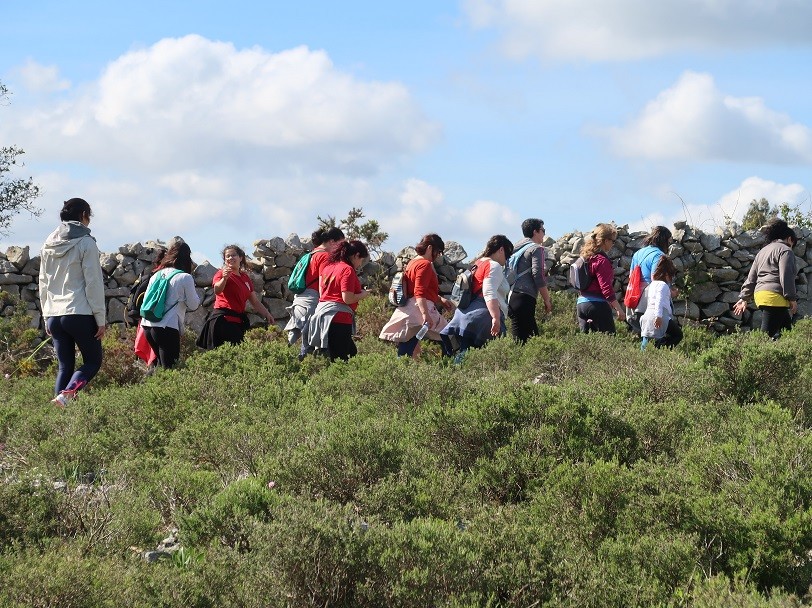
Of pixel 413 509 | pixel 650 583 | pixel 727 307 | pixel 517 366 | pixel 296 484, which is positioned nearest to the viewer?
pixel 650 583

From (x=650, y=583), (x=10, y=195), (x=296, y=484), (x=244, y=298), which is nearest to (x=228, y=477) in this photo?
(x=296, y=484)

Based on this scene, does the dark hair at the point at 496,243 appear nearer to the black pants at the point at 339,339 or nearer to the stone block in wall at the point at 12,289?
the black pants at the point at 339,339

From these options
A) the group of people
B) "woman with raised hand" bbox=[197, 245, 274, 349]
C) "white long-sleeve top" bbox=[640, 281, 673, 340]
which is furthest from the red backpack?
"woman with raised hand" bbox=[197, 245, 274, 349]

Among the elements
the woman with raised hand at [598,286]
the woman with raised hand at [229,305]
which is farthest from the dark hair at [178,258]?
the woman with raised hand at [598,286]

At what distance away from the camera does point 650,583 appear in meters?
4.53

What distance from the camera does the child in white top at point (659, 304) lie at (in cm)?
1090

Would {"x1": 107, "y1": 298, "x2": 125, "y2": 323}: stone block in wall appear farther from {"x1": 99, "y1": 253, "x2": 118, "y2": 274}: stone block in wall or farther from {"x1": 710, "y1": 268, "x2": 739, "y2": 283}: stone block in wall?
{"x1": 710, "y1": 268, "x2": 739, "y2": 283}: stone block in wall

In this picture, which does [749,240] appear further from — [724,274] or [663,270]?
[663,270]

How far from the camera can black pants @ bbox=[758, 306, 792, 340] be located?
37.1 feet

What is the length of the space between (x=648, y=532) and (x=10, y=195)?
19225 mm

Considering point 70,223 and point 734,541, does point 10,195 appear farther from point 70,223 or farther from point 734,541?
point 734,541

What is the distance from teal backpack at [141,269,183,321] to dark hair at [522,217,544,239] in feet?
12.2

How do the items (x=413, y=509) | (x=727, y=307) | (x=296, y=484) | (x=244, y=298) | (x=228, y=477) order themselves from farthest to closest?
(x=727, y=307) < (x=244, y=298) < (x=228, y=477) < (x=296, y=484) < (x=413, y=509)

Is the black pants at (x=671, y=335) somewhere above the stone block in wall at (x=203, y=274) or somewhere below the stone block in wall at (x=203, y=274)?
below
